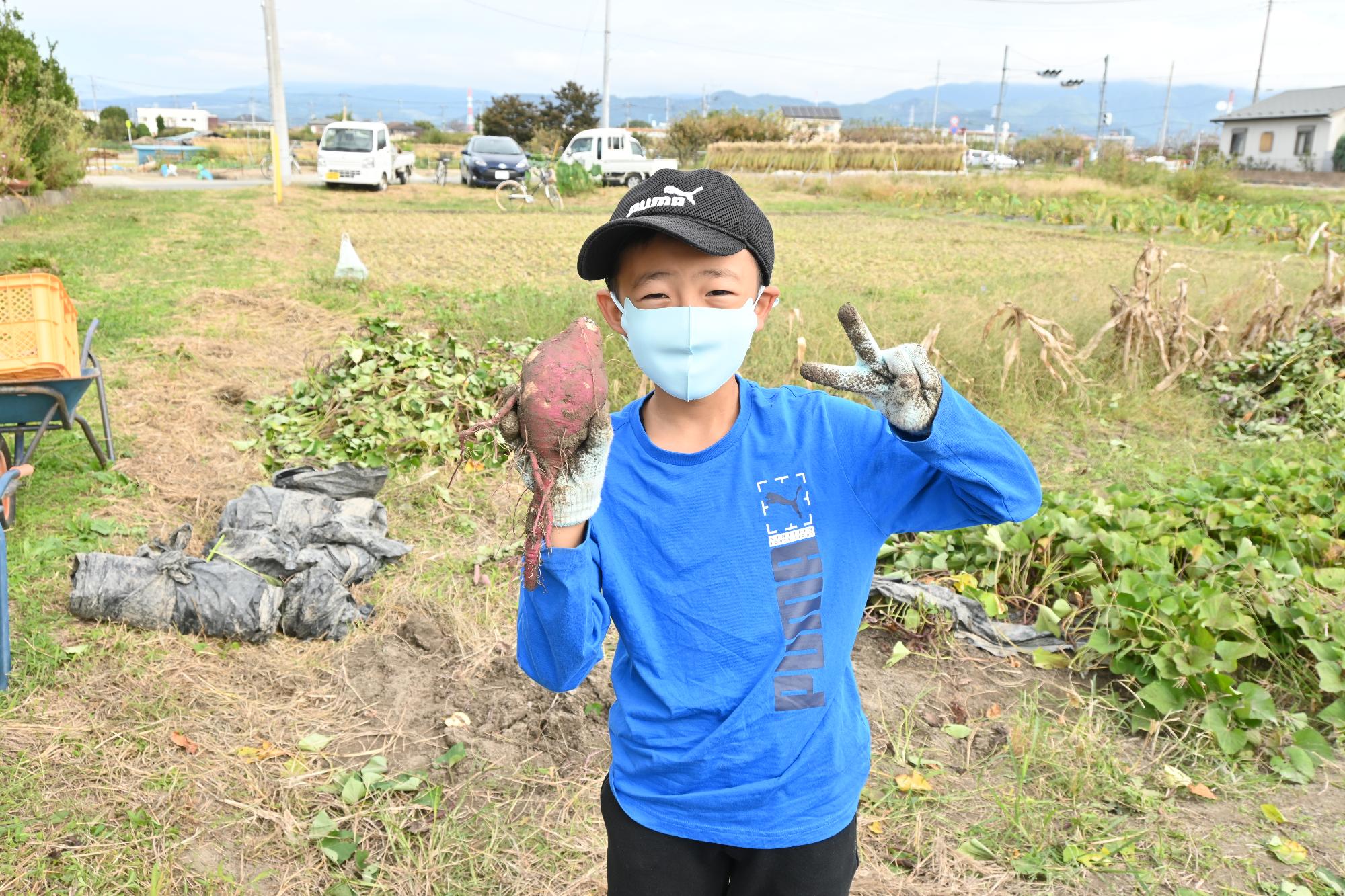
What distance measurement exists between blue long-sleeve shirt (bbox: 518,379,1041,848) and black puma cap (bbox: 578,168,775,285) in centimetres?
26

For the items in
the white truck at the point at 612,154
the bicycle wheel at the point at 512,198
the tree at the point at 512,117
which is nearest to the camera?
the bicycle wheel at the point at 512,198

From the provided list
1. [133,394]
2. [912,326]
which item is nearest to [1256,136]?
[912,326]

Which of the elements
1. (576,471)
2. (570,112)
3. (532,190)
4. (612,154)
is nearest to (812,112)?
(570,112)

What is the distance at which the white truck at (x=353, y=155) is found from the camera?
21.5 metres

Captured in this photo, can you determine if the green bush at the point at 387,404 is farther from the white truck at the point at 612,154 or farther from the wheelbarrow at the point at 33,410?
the white truck at the point at 612,154

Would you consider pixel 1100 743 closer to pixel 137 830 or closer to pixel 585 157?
pixel 137 830

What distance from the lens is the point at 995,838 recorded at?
2449 mm

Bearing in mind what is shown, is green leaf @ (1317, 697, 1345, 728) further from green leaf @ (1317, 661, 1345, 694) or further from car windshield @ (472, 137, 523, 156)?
car windshield @ (472, 137, 523, 156)

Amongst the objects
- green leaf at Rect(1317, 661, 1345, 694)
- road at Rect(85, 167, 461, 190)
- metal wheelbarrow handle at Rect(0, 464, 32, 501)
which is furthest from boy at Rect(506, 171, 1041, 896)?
road at Rect(85, 167, 461, 190)

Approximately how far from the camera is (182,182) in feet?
79.0

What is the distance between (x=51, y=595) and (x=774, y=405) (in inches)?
126

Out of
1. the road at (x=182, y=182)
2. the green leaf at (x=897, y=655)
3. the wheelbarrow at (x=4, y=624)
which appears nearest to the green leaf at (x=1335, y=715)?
the green leaf at (x=897, y=655)

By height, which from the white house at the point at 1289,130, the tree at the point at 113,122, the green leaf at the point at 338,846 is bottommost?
the green leaf at the point at 338,846

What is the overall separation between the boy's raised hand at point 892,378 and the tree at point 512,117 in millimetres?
40701
